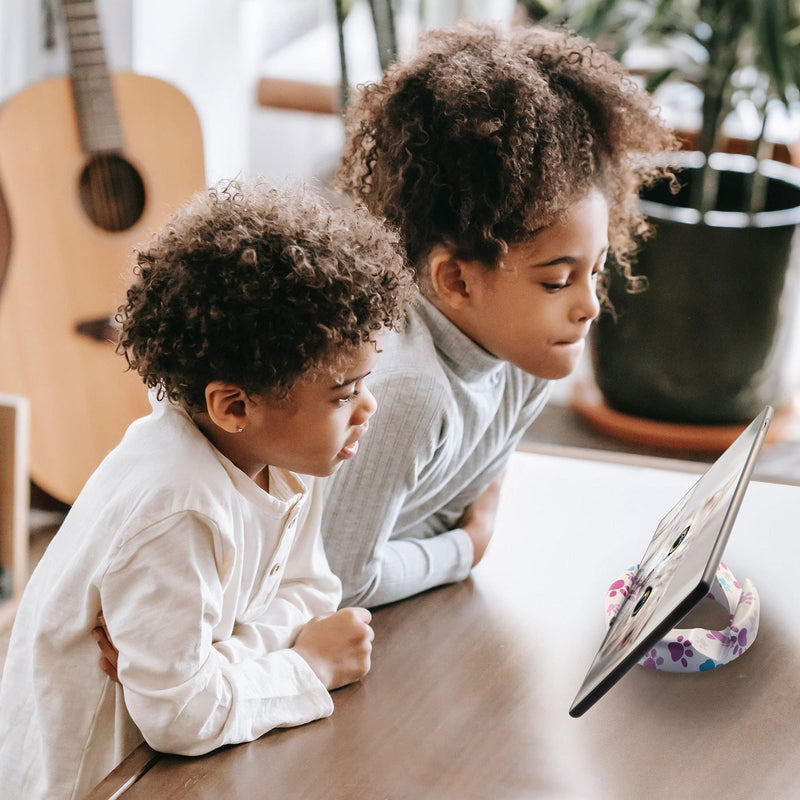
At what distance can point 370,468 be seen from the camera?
3.33ft

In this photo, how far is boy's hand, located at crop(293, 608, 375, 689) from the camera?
88 centimetres

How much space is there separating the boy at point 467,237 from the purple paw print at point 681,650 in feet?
0.75

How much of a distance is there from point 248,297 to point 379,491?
31 centimetres

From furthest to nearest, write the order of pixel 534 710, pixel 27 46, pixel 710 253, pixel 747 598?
pixel 710 253 → pixel 27 46 → pixel 747 598 → pixel 534 710

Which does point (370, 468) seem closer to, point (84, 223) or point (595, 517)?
point (595, 517)

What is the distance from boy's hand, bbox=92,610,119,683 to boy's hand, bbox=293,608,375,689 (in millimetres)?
A: 146

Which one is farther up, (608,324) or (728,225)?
(728,225)

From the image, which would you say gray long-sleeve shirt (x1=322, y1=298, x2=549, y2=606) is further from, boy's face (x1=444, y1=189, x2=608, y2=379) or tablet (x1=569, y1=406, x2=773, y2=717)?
tablet (x1=569, y1=406, x2=773, y2=717)

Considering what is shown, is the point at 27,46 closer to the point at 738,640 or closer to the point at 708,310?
the point at 708,310

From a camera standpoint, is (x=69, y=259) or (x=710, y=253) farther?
(x=710, y=253)

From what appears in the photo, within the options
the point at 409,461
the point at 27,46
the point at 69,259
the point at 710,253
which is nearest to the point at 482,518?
the point at 409,461

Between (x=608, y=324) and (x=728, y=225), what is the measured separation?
A: 14.1 inches

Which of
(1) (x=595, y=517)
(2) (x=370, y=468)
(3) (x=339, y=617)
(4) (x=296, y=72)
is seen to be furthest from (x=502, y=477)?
(4) (x=296, y=72)

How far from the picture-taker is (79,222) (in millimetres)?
2057
